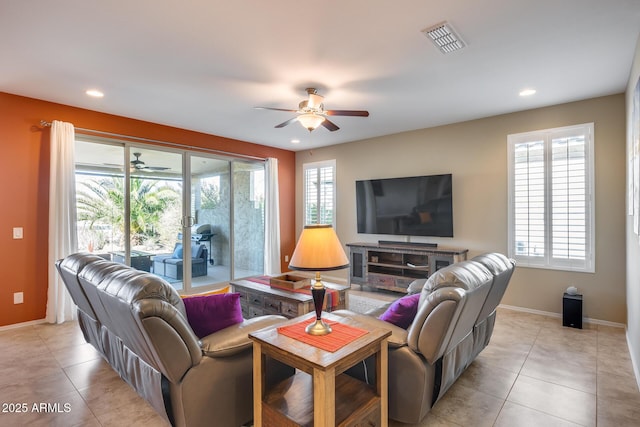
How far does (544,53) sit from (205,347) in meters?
3.46

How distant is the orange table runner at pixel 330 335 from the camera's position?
1.66 metres

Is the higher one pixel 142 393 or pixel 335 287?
pixel 335 287

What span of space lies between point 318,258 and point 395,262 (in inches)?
145

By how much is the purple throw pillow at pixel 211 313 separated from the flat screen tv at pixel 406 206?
3726 millimetres

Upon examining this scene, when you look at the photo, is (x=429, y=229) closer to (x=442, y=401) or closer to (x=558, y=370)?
(x=558, y=370)

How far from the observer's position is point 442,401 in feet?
7.39

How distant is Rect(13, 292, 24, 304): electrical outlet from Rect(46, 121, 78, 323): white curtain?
0.25 metres

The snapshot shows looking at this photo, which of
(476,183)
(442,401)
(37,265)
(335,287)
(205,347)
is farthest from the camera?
(476,183)

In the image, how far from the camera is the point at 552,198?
406 centimetres

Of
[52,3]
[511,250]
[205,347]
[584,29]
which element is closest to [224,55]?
[52,3]

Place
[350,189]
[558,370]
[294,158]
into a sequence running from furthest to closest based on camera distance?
[294,158], [350,189], [558,370]

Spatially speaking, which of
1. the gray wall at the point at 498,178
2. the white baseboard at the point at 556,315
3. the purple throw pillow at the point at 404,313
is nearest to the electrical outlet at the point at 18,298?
the purple throw pillow at the point at 404,313

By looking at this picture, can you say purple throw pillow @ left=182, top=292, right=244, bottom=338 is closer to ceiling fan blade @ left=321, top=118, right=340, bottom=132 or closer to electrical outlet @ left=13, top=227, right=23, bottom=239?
ceiling fan blade @ left=321, top=118, right=340, bottom=132

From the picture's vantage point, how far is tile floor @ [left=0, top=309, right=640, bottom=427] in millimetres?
2088
